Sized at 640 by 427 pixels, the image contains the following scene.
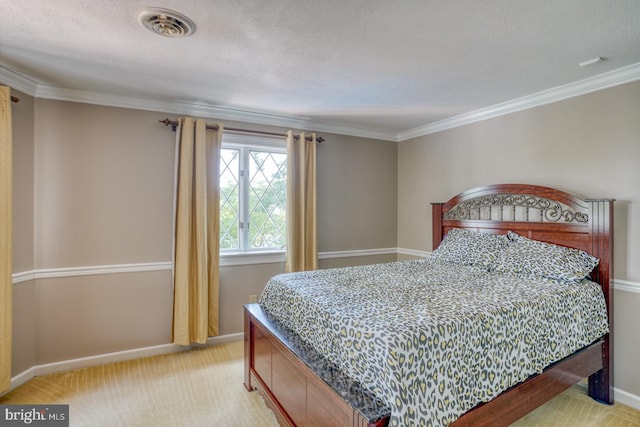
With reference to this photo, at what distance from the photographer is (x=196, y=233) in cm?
316

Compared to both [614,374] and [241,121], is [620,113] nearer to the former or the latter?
[614,374]

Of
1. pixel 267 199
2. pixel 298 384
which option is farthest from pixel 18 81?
pixel 298 384

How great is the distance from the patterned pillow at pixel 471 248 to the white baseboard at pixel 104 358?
2.34 meters

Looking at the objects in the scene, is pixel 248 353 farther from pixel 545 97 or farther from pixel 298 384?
pixel 545 97

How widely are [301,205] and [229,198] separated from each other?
0.78 metres

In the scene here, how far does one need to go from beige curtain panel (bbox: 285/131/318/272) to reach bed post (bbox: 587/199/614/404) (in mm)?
2486

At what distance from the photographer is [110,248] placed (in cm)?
295

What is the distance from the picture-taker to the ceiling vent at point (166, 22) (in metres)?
1.68

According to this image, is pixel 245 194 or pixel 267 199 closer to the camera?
pixel 245 194

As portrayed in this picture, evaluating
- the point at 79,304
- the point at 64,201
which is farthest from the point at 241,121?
the point at 79,304

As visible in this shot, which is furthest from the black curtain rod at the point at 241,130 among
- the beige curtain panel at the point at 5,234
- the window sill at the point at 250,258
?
the window sill at the point at 250,258

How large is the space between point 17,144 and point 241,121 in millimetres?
1836

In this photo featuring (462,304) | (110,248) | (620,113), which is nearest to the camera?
(462,304)

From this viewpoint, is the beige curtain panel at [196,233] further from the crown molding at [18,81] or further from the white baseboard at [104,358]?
the crown molding at [18,81]
